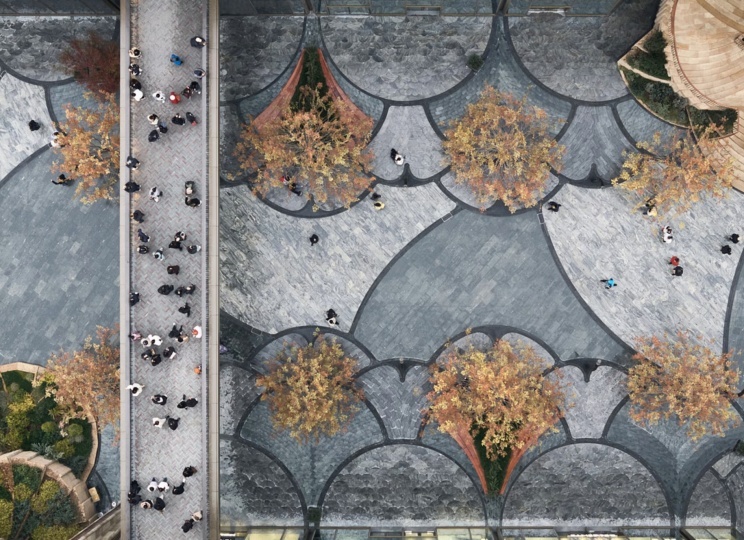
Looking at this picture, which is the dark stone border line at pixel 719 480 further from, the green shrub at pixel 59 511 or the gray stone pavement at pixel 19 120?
the gray stone pavement at pixel 19 120

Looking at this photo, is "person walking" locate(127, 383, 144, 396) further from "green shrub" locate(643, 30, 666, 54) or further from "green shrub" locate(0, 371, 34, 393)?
"green shrub" locate(643, 30, 666, 54)

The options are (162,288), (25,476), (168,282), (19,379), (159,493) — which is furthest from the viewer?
(19,379)

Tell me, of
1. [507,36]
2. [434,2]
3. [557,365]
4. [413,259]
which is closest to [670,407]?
[557,365]

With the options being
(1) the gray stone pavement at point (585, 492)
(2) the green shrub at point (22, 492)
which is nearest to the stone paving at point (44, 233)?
(2) the green shrub at point (22, 492)

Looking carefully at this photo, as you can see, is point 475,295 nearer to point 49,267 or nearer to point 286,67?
point 286,67

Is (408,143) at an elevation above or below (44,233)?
above

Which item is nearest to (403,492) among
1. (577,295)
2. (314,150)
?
(577,295)
